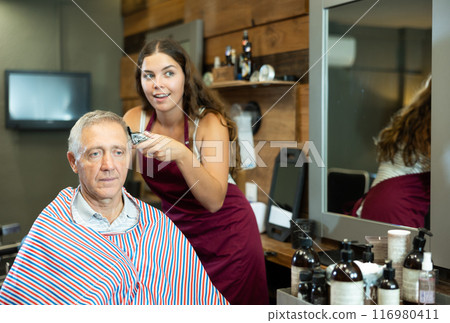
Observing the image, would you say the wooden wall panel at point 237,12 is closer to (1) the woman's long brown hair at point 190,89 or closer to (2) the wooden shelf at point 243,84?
(2) the wooden shelf at point 243,84

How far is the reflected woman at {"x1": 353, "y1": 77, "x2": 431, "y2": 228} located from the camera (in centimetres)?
158

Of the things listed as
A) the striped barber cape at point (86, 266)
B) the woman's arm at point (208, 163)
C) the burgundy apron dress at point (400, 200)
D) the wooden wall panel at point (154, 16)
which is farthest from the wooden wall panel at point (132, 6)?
the burgundy apron dress at point (400, 200)

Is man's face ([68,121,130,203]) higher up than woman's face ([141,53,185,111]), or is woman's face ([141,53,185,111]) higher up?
woman's face ([141,53,185,111])

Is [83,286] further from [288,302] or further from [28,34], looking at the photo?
[28,34]

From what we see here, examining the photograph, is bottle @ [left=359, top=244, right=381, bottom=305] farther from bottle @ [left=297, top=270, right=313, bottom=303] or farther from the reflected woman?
the reflected woman

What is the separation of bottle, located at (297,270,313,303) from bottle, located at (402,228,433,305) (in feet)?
0.79

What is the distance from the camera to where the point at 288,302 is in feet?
3.70

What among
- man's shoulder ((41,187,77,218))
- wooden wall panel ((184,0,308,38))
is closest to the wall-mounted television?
man's shoulder ((41,187,77,218))

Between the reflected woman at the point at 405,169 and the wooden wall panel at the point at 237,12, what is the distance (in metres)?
0.57

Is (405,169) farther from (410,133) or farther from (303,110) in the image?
(303,110)

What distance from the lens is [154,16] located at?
186 cm

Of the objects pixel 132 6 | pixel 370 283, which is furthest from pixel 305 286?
pixel 132 6

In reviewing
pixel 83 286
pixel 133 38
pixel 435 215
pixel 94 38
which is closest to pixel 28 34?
pixel 94 38
